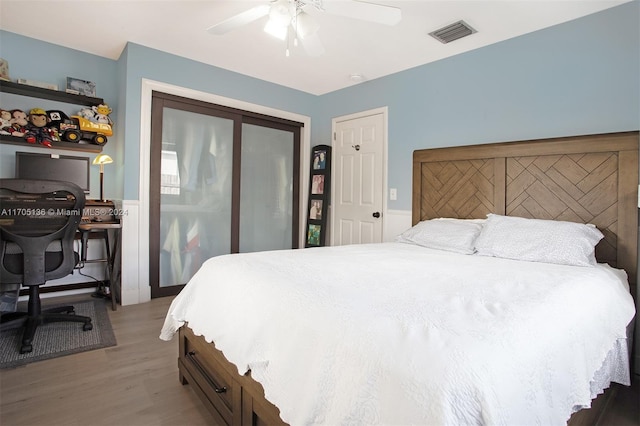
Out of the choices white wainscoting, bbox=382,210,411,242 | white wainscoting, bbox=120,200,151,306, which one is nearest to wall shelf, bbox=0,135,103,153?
white wainscoting, bbox=120,200,151,306

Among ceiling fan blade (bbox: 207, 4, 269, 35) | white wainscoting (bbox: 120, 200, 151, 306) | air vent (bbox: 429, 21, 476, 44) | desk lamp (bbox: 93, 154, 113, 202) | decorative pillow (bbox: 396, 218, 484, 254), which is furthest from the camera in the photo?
desk lamp (bbox: 93, 154, 113, 202)

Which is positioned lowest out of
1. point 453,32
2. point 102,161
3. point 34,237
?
point 34,237

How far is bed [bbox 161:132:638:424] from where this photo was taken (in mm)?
795

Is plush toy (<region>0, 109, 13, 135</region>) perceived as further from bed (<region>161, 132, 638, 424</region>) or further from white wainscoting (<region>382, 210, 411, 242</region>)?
white wainscoting (<region>382, 210, 411, 242</region>)

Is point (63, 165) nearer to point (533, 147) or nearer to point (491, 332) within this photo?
point (491, 332)

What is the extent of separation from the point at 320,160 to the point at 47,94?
114 inches

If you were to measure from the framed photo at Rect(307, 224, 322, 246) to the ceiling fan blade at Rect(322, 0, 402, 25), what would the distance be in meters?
2.69

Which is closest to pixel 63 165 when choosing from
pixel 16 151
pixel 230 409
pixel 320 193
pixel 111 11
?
pixel 16 151

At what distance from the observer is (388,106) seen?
3719 mm

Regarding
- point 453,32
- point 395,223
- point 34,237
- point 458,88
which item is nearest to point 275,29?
point 453,32

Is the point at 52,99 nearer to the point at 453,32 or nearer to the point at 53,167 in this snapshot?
the point at 53,167

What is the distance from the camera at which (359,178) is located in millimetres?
4016

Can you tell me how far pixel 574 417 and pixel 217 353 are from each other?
55.4 inches

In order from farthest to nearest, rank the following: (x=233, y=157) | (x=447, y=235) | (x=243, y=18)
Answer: (x=233, y=157), (x=447, y=235), (x=243, y=18)
